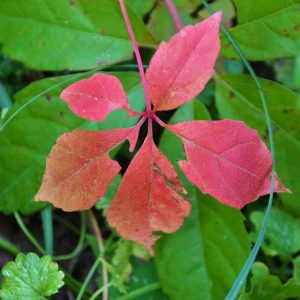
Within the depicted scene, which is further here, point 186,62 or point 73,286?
point 73,286

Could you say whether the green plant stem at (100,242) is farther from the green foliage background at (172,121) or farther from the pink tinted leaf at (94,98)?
the pink tinted leaf at (94,98)

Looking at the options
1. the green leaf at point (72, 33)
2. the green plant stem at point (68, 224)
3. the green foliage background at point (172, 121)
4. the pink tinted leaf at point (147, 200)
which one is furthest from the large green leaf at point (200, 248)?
the green plant stem at point (68, 224)

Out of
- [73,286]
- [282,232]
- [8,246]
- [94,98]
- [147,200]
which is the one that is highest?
[94,98]

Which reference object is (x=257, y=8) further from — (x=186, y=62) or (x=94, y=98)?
(x=94, y=98)

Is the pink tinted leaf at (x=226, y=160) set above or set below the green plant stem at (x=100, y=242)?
above

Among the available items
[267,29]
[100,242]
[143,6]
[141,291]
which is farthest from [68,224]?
[267,29]

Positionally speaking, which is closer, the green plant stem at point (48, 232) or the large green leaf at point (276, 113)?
the large green leaf at point (276, 113)
